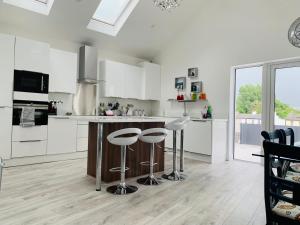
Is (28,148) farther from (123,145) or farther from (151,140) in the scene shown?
(151,140)

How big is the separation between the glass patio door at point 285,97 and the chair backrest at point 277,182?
356cm

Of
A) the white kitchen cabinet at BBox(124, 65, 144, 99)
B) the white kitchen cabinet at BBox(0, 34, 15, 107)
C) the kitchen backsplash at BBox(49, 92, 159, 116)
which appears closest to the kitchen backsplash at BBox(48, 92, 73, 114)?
the kitchen backsplash at BBox(49, 92, 159, 116)

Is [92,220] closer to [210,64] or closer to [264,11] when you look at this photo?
[210,64]

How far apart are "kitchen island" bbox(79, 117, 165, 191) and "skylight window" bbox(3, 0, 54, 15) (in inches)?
102

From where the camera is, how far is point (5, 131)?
384 centimetres

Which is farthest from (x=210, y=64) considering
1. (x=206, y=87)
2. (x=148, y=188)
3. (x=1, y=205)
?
(x=1, y=205)

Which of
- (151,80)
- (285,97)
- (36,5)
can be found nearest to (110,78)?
(151,80)

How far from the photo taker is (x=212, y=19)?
17.9 feet

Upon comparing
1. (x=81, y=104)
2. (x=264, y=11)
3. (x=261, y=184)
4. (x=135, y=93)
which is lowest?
(x=261, y=184)

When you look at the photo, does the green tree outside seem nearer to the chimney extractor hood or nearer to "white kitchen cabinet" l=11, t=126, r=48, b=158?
the chimney extractor hood

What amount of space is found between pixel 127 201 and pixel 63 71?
3.30 m

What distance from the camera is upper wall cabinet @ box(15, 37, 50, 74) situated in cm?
399

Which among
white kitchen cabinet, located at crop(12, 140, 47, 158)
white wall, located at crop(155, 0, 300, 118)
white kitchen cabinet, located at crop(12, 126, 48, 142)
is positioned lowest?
white kitchen cabinet, located at crop(12, 140, 47, 158)

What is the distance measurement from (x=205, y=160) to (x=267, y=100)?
1.81m
